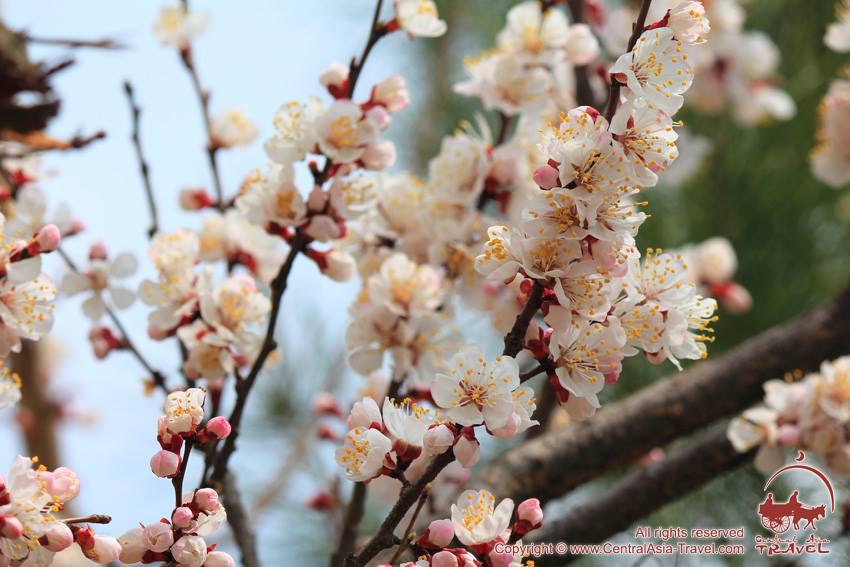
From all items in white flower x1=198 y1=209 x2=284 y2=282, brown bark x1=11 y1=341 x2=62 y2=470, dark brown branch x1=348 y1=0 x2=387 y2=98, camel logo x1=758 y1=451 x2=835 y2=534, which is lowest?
brown bark x1=11 y1=341 x2=62 y2=470

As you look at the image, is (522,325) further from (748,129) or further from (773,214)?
(748,129)

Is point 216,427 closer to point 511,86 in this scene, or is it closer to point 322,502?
point 511,86

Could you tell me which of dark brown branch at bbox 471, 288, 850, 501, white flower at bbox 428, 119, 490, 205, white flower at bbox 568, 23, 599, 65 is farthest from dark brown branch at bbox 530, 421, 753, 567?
white flower at bbox 568, 23, 599, 65

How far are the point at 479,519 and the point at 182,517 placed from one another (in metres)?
0.26

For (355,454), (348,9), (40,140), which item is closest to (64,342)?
(348,9)

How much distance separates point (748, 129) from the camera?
8.46ft

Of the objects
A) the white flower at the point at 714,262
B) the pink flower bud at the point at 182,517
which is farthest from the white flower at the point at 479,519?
the white flower at the point at 714,262

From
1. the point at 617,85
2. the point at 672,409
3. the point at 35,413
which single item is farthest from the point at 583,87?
the point at 35,413

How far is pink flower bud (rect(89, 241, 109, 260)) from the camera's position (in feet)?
4.24

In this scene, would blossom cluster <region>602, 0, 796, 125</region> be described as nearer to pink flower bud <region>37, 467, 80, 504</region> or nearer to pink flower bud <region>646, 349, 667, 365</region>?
pink flower bud <region>646, 349, 667, 365</region>

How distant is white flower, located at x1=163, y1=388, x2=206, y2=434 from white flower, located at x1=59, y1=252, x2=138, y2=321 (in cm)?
48

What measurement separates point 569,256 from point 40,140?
1.00 m

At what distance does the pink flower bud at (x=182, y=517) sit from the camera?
809 millimetres

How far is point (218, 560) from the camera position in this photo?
2.75ft
